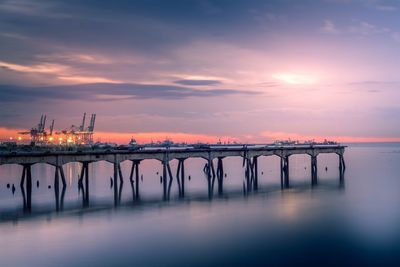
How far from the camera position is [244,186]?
80625 mm

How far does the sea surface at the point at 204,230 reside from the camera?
3516 cm

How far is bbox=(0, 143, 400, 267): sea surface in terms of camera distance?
115 ft

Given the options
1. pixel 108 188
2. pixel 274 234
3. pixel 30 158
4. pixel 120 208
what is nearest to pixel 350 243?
pixel 274 234

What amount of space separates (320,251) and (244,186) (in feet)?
144

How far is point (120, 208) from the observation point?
55.8 metres

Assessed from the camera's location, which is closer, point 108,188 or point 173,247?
point 173,247

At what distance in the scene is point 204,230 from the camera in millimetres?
44250

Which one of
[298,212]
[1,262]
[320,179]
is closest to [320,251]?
[298,212]

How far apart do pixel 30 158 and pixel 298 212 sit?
1368 inches

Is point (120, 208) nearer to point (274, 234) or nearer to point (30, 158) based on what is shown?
point (30, 158)

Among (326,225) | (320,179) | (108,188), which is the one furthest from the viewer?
(320,179)

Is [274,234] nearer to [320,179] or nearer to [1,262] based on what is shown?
[1,262]

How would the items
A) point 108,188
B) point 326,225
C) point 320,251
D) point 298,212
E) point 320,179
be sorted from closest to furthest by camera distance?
point 320,251 < point 326,225 < point 298,212 < point 108,188 < point 320,179

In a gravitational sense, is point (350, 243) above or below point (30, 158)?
below
